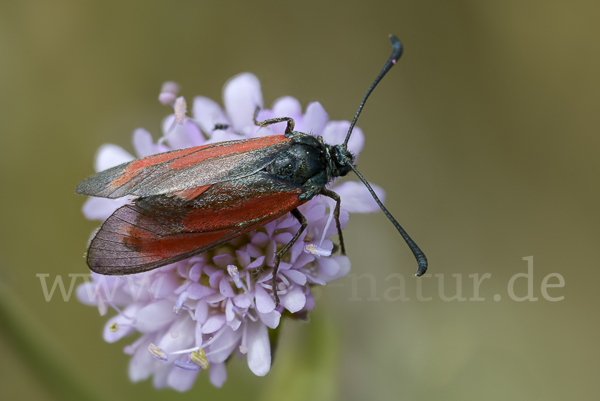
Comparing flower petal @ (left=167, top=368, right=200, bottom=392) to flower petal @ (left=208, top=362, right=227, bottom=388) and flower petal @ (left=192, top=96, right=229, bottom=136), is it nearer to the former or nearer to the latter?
flower petal @ (left=208, top=362, right=227, bottom=388)

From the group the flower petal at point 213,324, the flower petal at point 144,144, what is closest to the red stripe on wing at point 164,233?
the flower petal at point 213,324

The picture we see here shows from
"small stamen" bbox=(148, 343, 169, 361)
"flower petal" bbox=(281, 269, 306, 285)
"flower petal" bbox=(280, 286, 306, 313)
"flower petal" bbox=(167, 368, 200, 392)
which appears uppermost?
"flower petal" bbox=(281, 269, 306, 285)

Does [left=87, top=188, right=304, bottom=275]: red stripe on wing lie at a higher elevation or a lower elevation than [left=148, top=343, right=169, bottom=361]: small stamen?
higher

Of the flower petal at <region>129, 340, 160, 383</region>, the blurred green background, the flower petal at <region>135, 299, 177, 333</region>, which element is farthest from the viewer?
the blurred green background

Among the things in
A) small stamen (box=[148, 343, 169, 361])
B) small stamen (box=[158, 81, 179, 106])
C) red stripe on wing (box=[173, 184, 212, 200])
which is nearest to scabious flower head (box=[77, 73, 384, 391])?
small stamen (box=[148, 343, 169, 361])

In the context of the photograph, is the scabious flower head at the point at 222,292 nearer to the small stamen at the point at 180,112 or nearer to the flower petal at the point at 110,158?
the small stamen at the point at 180,112

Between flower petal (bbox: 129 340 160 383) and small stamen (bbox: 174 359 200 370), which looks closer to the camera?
small stamen (bbox: 174 359 200 370)

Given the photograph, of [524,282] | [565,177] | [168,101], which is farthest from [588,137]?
[168,101]
